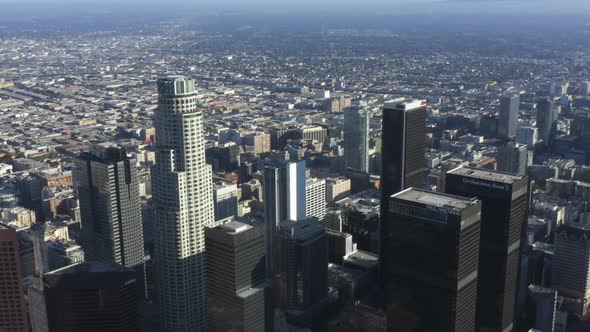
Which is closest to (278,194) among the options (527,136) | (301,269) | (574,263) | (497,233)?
(301,269)

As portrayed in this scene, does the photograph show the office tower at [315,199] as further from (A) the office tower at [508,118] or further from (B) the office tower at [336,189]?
(A) the office tower at [508,118]

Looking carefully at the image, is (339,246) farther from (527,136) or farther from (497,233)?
(527,136)

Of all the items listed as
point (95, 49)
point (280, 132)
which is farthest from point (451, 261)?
point (95, 49)

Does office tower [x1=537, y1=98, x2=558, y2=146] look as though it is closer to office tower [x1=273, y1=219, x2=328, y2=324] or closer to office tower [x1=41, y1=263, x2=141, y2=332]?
office tower [x1=273, y1=219, x2=328, y2=324]

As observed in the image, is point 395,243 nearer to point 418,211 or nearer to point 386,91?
point 418,211

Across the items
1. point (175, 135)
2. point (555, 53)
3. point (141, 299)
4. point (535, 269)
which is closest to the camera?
point (175, 135)
